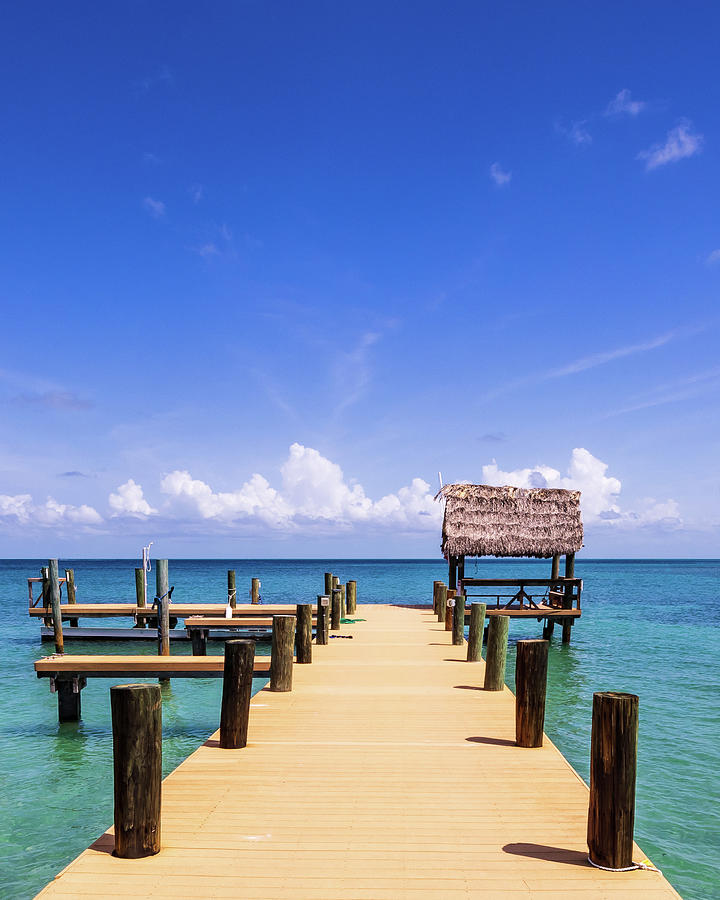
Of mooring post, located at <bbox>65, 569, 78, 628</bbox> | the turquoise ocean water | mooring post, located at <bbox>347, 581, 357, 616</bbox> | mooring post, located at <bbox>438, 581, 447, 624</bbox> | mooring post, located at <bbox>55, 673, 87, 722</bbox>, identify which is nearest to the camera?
the turquoise ocean water

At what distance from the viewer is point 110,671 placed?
13141 mm

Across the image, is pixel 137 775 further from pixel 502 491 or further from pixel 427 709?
pixel 502 491

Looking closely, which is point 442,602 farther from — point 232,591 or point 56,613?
point 56,613

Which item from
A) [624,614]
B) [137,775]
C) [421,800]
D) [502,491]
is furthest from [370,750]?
[624,614]

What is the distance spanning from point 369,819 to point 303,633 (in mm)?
7502

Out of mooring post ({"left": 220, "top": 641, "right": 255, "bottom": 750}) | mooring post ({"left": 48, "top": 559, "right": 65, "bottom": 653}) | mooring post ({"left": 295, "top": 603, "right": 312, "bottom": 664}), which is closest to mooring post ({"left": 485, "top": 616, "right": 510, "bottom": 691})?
mooring post ({"left": 295, "top": 603, "right": 312, "bottom": 664})

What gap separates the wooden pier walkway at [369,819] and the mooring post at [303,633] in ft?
9.47

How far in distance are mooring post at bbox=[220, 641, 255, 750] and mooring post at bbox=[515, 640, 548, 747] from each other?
9.45ft

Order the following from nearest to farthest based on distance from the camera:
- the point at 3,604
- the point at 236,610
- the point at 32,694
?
the point at 32,694, the point at 236,610, the point at 3,604

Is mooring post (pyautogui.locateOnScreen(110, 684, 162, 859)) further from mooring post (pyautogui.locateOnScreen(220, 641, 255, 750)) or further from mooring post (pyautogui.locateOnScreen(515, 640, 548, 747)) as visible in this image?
mooring post (pyautogui.locateOnScreen(515, 640, 548, 747))

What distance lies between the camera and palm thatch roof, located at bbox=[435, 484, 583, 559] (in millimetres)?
25500

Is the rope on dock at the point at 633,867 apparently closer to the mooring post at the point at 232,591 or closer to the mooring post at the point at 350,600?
the mooring post at the point at 232,591

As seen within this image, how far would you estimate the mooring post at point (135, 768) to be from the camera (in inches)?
197

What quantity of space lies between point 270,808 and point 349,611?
64.1 feet
